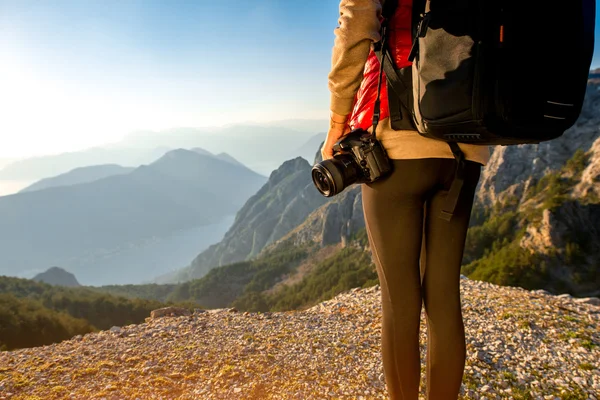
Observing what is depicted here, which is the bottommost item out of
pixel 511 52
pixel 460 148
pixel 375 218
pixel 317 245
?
pixel 317 245

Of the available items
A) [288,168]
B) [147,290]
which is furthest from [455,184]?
[288,168]

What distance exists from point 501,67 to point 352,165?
704mm

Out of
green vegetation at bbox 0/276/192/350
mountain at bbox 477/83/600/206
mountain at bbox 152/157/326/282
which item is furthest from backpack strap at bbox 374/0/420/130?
mountain at bbox 152/157/326/282

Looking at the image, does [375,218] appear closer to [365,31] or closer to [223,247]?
[365,31]

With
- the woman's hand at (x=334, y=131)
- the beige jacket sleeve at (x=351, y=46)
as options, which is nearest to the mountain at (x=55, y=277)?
the woman's hand at (x=334, y=131)

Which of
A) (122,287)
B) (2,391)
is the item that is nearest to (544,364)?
(2,391)

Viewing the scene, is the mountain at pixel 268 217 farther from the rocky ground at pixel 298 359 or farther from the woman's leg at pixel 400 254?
the woman's leg at pixel 400 254

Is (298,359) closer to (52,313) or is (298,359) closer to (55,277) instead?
(52,313)

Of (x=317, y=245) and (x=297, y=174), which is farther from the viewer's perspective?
(x=297, y=174)

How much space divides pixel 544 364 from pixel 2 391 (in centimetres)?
667

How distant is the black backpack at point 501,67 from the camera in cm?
111

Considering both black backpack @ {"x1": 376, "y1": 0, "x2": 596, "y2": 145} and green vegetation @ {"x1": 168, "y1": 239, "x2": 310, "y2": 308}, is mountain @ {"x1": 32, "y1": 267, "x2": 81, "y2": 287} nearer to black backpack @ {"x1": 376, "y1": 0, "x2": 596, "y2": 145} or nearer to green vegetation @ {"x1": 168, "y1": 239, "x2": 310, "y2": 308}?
green vegetation @ {"x1": 168, "y1": 239, "x2": 310, "y2": 308}

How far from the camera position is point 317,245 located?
104 m

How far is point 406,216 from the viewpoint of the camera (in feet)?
5.10
